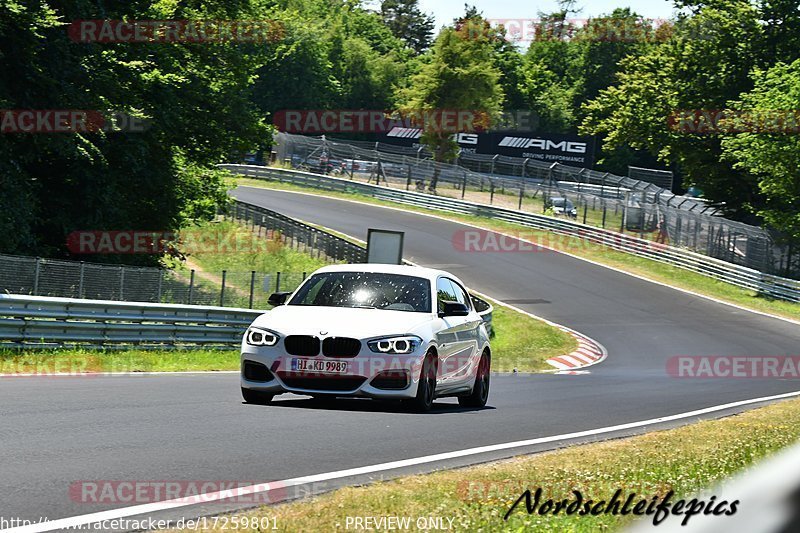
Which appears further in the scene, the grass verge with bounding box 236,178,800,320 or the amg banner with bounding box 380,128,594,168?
the amg banner with bounding box 380,128,594,168

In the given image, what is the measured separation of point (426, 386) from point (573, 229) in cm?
4841

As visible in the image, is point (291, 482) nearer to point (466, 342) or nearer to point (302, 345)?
point (302, 345)

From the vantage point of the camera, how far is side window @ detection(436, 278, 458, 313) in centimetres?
1303

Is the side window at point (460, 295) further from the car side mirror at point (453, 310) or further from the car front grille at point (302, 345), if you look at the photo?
the car front grille at point (302, 345)

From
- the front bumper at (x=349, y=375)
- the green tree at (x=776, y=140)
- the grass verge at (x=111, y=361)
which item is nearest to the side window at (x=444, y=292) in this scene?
the front bumper at (x=349, y=375)

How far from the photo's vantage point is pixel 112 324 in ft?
67.7

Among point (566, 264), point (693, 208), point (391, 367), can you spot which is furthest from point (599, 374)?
point (693, 208)

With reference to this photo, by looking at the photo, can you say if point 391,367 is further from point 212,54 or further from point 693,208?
point 693,208

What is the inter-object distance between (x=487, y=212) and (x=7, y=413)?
5457 centimetres

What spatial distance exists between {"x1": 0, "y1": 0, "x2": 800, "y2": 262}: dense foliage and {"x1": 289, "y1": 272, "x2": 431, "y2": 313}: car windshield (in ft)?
46.1

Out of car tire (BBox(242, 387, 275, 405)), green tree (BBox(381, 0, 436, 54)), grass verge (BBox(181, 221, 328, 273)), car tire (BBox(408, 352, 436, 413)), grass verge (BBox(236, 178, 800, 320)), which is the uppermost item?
green tree (BBox(381, 0, 436, 54))

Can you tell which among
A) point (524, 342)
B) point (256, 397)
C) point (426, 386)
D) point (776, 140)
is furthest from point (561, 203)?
point (256, 397)

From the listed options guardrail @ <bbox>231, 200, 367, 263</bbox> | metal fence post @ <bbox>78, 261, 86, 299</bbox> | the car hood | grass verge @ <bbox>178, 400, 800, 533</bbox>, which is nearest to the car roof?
the car hood

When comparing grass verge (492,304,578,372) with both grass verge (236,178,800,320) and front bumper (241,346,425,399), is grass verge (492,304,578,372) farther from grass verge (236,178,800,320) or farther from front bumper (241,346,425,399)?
front bumper (241,346,425,399)
